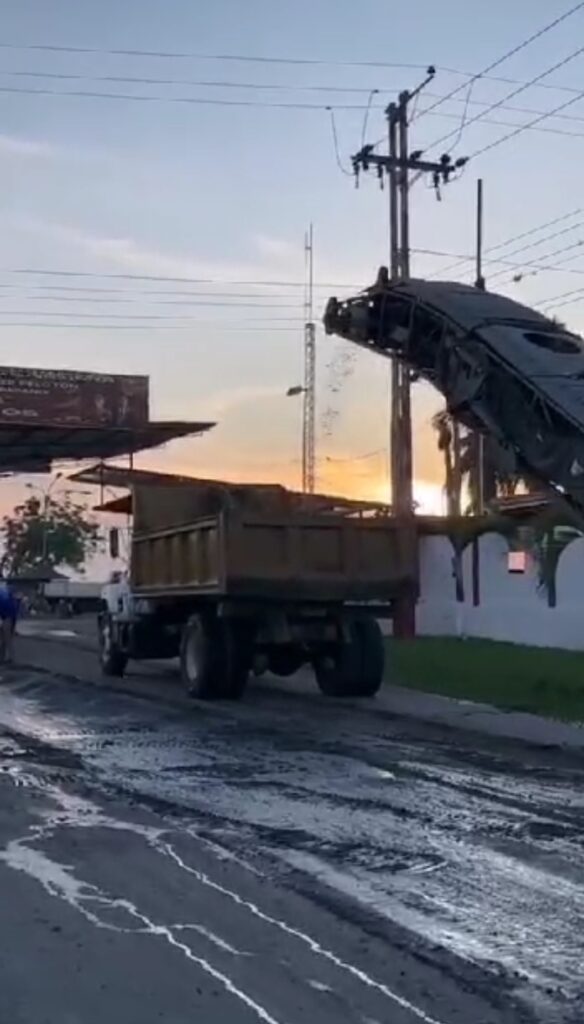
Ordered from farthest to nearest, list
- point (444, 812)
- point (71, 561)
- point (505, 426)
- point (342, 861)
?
point (71, 561), point (505, 426), point (444, 812), point (342, 861)

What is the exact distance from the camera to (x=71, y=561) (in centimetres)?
10588

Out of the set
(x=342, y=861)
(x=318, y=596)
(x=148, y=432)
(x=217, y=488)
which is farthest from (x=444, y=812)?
(x=148, y=432)

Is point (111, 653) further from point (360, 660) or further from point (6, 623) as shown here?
point (360, 660)

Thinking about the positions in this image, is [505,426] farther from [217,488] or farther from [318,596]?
[217,488]

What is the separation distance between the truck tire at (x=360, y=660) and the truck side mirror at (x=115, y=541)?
4.71 meters

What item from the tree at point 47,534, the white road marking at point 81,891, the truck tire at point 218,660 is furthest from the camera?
the tree at point 47,534

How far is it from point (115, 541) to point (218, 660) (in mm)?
4717

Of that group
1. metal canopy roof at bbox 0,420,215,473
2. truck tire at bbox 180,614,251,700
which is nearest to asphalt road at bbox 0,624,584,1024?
truck tire at bbox 180,614,251,700

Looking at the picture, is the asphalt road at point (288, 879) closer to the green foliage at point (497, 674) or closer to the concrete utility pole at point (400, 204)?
the green foliage at point (497, 674)

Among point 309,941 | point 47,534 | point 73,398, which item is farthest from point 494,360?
point 47,534

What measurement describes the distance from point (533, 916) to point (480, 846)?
2.10 m

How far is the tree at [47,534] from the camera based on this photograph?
348 ft

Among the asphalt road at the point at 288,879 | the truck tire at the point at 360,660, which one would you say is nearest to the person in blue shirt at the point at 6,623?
the truck tire at the point at 360,660

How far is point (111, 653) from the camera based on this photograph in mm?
26531
